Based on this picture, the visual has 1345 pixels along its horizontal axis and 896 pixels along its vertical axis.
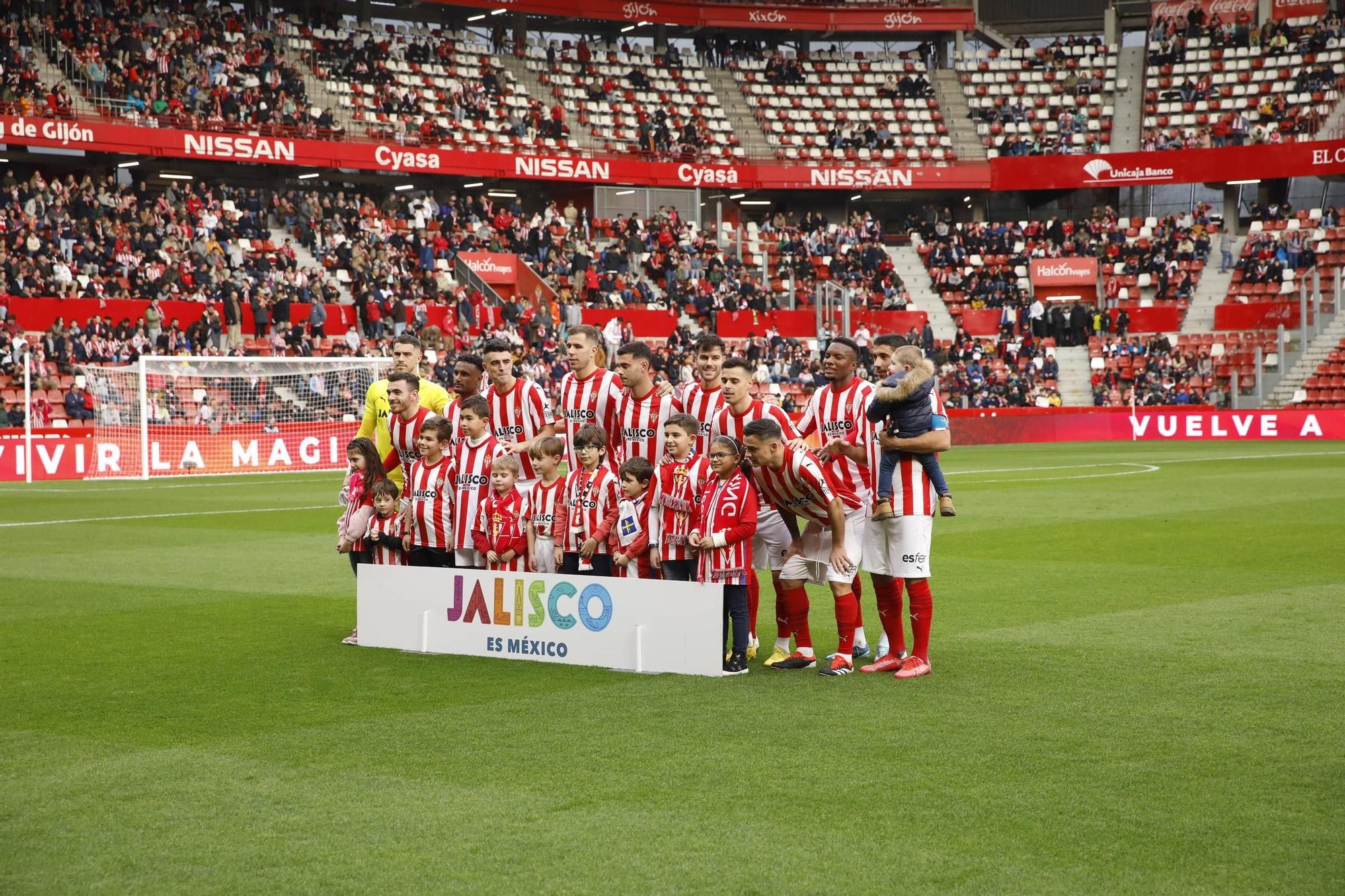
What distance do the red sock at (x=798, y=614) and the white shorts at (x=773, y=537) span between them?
20cm

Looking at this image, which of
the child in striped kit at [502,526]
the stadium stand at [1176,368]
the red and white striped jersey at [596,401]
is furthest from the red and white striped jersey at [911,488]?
the stadium stand at [1176,368]

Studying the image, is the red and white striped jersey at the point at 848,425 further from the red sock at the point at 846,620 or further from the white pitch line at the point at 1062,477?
the white pitch line at the point at 1062,477

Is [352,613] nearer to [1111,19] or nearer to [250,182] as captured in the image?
[250,182]

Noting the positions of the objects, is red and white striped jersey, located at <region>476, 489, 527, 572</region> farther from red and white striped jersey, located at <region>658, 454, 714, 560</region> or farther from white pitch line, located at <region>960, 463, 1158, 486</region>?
white pitch line, located at <region>960, 463, 1158, 486</region>

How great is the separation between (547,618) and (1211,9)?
5385 centimetres

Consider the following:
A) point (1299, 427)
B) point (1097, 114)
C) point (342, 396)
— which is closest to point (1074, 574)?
point (342, 396)

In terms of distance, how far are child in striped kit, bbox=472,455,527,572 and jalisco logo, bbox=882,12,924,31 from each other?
4911 centimetres

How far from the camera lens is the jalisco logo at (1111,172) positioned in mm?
50250

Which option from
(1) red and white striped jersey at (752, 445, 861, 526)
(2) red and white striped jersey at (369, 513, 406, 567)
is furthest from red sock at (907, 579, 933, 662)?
(2) red and white striped jersey at (369, 513, 406, 567)

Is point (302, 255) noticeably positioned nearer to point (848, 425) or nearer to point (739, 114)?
point (739, 114)

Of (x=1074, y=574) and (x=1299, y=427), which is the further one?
(x=1299, y=427)

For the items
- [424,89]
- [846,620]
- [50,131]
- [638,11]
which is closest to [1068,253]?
[638,11]

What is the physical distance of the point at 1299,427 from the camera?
124 ft

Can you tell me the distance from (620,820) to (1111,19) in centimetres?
5690
